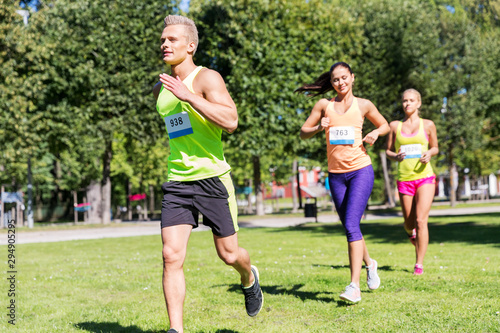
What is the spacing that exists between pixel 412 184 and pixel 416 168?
0.24 m

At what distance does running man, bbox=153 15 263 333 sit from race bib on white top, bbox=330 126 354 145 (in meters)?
1.96

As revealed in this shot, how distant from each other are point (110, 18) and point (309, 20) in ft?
28.6

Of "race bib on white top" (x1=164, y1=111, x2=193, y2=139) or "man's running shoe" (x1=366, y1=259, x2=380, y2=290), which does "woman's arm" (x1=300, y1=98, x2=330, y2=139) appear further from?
"race bib on white top" (x1=164, y1=111, x2=193, y2=139)

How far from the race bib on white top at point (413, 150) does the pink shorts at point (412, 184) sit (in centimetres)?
35

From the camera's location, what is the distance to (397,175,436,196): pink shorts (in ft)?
24.3

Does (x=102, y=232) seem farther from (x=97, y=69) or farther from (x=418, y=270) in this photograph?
(x=418, y=270)

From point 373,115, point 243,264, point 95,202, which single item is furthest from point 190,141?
point 95,202

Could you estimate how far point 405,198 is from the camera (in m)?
7.60

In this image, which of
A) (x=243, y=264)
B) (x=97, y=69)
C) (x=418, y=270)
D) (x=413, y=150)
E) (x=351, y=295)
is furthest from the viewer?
→ (x=97, y=69)

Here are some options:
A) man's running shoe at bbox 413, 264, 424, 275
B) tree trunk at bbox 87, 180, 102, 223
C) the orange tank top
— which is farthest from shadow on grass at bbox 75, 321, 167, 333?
tree trunk at bbox 87, 180, 102, 223

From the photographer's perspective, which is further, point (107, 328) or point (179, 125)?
point (107, 328)

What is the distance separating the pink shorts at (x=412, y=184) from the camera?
740 centimetres

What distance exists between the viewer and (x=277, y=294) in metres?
6.13

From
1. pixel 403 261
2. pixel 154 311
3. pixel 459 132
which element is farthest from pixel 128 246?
pixel 459 132
